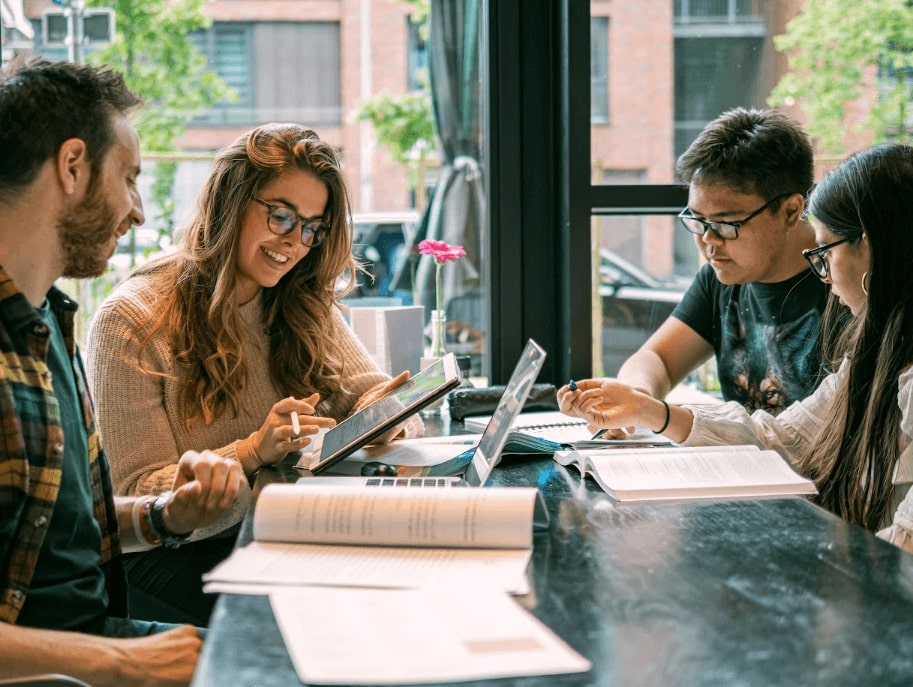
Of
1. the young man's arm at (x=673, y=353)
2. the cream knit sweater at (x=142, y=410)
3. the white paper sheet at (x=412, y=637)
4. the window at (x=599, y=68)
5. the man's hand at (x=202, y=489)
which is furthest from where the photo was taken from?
the window at (x=599, y=68)

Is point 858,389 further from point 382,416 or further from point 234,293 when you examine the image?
point 234,293

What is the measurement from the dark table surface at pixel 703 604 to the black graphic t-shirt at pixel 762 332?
977mm

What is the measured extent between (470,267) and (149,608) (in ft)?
5.31

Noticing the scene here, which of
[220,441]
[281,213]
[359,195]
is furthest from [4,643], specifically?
[359,195]

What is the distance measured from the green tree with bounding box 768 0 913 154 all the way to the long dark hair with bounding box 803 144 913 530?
1.33 metres

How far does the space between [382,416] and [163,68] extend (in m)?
2.14

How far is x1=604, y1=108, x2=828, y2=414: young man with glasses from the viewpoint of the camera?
241 centimetres

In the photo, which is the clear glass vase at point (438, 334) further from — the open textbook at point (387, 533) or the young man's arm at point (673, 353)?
the open textbook at point (387, 533)

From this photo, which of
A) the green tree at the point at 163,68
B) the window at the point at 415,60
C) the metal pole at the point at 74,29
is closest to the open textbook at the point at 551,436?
the window at the point at 415,60

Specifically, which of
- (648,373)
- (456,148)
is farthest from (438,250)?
(648,373)

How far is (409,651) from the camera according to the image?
917 mm

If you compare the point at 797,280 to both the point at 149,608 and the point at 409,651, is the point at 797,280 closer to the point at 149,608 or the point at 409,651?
the point at 149,608

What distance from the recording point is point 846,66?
3.10m

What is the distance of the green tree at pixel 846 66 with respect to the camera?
3.06 meters
